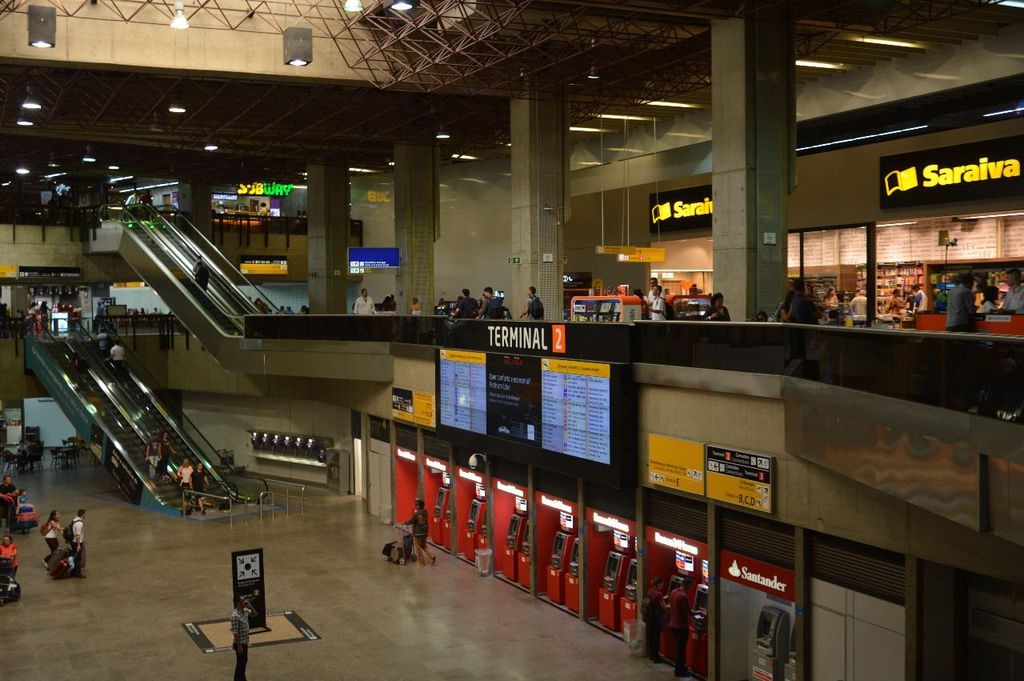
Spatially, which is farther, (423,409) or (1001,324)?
(423,409)

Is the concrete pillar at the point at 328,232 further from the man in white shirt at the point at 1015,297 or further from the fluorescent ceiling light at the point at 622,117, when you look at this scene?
the man in white shirt at the point at 1015,297

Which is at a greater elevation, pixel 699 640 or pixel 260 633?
pixel 699 640

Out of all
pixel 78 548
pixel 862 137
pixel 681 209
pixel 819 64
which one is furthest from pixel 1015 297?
pixel 681 209

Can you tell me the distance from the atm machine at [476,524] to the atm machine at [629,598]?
4565 mm

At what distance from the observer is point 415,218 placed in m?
32.2

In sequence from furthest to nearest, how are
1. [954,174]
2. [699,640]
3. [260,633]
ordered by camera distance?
[954,174] → [260,633] → [699,640]

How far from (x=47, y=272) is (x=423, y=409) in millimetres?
24304

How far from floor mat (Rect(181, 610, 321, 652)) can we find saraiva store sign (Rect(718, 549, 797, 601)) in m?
6.16

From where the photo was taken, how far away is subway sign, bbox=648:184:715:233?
101 feet

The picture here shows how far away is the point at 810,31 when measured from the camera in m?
20.0

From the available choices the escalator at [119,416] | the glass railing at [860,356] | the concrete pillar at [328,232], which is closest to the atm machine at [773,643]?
the glass railing at [860,356]

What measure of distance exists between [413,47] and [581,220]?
15.1 meters

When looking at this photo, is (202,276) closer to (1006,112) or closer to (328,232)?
(328,232)

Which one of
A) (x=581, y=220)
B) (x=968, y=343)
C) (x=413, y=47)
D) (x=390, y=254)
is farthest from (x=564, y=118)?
(x=968, y=343)
